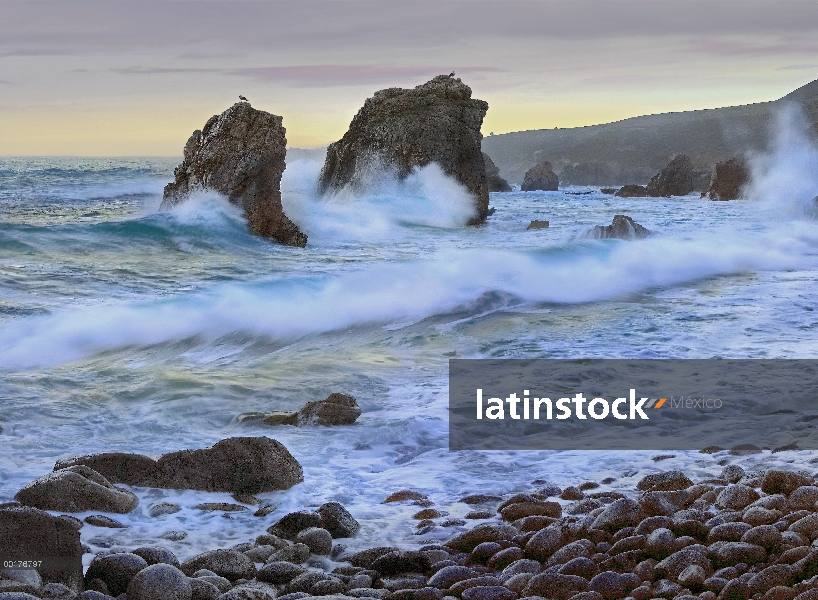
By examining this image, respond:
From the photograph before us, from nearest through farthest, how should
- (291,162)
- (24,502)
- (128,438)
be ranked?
(24,502) < (128,438) < (291,162)

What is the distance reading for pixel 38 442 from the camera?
5742mm

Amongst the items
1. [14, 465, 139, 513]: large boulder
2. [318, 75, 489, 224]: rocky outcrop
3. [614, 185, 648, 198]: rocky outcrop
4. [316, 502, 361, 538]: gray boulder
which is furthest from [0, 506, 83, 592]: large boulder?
[614, 185, 648, 198]: rocky outcrop

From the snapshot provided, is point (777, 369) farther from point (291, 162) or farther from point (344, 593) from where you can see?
point (291, 162)

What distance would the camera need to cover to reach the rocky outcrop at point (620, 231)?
2075 centimetres

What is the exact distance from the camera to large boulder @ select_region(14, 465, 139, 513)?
14.4ft

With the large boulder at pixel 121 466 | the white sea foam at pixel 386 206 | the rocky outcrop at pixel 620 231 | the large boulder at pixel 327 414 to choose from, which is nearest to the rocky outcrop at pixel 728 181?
the white sea foam at pixel 386 206

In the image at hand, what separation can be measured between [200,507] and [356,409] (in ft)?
6.10

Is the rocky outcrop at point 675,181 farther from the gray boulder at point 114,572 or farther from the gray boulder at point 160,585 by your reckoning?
the gray boulder at point 160,585

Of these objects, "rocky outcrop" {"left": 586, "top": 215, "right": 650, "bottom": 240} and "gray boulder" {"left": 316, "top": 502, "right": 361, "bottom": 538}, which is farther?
"rocky outcrop" {"left": 586, "top": 215, "right": 650, "bottom": 240}

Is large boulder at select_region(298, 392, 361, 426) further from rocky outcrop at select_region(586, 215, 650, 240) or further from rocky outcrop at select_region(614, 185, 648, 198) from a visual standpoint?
rocky outcrop at select_region(614, 185, 648, 198)

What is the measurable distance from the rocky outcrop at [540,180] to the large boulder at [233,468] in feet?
192

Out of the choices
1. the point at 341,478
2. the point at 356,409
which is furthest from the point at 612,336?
the point at 341,478

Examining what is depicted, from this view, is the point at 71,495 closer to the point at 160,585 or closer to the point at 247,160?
the point at 160,585

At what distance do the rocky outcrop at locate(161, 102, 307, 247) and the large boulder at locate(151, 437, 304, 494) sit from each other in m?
13.2
